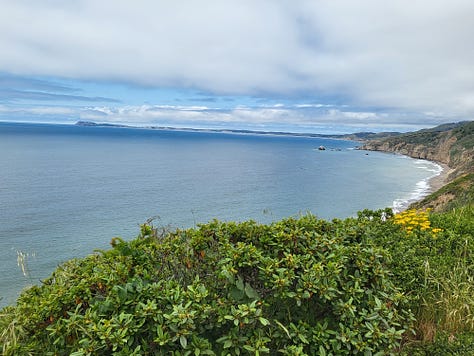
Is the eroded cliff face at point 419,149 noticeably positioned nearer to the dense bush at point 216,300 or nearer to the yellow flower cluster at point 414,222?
the yellow flower cluster at point 414,222

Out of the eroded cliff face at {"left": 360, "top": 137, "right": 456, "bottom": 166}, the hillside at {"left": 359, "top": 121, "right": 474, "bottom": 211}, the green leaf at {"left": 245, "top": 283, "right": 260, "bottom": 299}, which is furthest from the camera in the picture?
the eroded cliff face at {"left": 360, "top": 137, "right": 456, "bottom": 166}

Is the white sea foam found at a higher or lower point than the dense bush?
lower

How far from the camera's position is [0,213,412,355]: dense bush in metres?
2.77

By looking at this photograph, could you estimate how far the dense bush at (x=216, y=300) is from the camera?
9.07ft

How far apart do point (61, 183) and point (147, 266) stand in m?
61.4

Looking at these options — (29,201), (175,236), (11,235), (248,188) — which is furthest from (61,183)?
(175,236)

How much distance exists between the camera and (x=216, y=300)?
3.13 metres

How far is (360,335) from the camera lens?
10.4 ft

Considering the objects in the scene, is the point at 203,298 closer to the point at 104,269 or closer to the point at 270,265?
the point at 270,265

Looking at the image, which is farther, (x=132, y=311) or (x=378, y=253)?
(x=378, y=253)

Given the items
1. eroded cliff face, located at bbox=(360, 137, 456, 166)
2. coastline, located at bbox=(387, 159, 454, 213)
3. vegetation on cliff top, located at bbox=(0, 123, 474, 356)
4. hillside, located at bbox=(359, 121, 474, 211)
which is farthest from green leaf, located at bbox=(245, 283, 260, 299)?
eroded cliff face, located at bbox=(360, 137, 456, 166)

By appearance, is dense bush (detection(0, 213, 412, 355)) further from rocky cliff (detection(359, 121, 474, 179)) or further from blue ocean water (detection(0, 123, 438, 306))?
rocky cliff (detection(359, 121, 474, 179))

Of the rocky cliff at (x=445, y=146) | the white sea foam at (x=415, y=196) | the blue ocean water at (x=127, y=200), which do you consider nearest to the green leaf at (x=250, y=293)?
the blue ocean water at (x=127, y=200)

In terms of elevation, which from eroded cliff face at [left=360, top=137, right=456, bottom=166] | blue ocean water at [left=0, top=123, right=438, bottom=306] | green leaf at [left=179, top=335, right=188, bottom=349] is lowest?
blue ocean water at [left=0, top=123, right=438, bottom=306]
